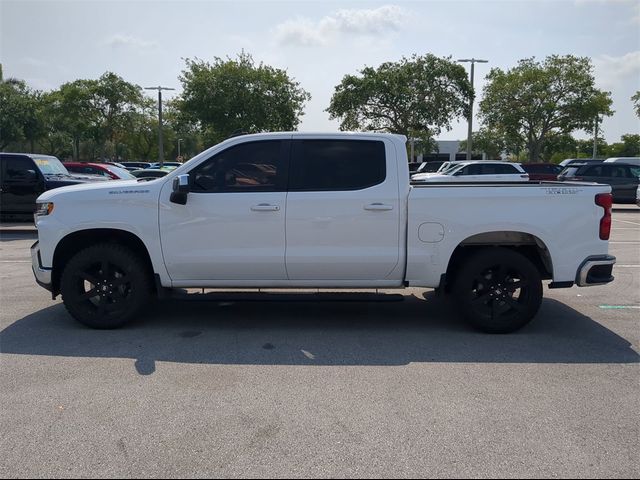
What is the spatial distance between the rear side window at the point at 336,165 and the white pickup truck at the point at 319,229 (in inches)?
0.5

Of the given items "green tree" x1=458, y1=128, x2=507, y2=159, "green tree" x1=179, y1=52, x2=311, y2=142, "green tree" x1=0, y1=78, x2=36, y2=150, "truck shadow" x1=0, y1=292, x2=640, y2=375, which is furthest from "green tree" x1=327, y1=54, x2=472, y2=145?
"truck shadow" x1=0, y1=292, x2=640, y2=375

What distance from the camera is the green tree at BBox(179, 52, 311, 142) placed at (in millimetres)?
33688

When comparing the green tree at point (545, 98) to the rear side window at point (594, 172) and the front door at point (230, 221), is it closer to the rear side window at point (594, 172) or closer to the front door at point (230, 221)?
the rear side window at point (594, 172)

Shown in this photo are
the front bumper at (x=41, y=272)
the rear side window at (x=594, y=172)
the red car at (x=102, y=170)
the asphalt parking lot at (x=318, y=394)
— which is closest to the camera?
the asphalt parking lot at (x=318, y=394)

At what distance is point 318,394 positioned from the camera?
4.13 metres

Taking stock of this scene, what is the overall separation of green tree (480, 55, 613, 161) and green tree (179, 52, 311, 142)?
58.9 feet

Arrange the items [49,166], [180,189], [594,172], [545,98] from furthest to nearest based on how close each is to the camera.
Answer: [545,98]
[594,172]
[49,166]
[180,189]

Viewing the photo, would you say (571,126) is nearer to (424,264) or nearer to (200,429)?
(424,264)

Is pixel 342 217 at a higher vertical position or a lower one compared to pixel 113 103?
lower

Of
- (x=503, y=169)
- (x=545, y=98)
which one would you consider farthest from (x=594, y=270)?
(x=545, y=98)

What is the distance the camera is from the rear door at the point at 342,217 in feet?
17.8

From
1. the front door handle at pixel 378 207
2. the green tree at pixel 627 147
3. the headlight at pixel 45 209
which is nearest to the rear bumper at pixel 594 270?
the front door handle at pixel 378 207

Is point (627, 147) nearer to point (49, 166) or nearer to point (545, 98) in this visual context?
point (545, 98)

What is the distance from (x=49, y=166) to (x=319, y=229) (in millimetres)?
11810
